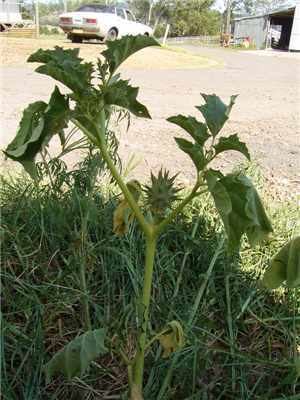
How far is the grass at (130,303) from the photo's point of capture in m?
1.52

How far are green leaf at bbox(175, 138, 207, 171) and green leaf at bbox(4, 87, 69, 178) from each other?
0.25 meters

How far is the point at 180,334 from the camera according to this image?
117 centimetres

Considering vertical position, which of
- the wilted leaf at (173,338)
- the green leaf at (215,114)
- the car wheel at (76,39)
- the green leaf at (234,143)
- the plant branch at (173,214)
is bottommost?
the car wheel at (76,39)

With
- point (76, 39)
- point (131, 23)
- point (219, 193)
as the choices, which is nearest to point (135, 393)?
point (219, 193)

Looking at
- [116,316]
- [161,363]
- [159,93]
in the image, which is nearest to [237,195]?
[161,363]

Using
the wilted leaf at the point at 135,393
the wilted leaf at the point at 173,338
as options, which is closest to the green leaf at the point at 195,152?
the wilted leaf at the point at 173,338

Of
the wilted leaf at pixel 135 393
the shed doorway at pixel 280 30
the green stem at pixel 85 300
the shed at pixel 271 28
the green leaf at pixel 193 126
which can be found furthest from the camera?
the shed doorway at pixel 280 30

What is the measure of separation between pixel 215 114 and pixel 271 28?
43343mm

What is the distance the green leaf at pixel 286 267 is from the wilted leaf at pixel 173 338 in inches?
12.4

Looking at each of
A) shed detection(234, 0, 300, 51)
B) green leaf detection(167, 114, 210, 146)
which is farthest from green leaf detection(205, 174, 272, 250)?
shed detection(234, 0, 300, 51)

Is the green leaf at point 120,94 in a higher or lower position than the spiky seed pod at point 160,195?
higher

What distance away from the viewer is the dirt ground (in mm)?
4049

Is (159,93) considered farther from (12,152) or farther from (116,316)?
(12,152)

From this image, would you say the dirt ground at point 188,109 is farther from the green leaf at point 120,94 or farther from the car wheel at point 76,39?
the car wheel at point 76,39
